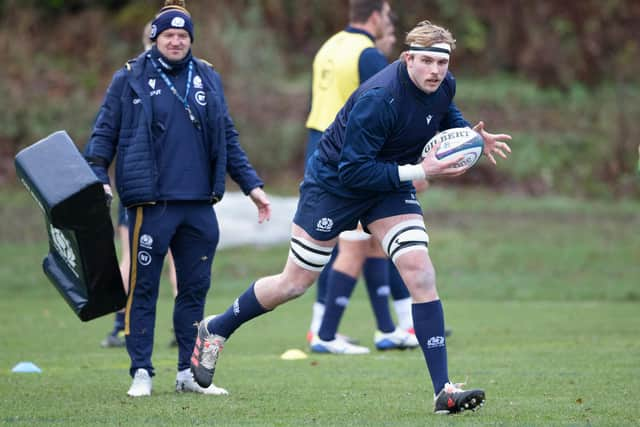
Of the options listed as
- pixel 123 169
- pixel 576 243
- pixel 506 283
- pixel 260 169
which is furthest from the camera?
pixel 260 169

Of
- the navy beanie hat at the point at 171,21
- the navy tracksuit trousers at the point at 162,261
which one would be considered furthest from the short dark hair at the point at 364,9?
the navy tracksuit trousers at the point at 162,261

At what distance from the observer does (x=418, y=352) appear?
9.55 meters

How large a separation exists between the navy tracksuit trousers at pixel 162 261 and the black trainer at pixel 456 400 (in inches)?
73.2

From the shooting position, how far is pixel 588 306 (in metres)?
13.1

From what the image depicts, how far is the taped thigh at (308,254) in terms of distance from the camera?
677 centimetres

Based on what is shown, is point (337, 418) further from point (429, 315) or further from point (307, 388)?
point (307, 388)

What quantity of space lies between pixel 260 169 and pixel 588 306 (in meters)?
11.6

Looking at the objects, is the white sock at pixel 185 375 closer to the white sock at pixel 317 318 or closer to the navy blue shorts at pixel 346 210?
the navy blue shorts at pixel 346 210

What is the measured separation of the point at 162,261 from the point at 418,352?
3.12 metres

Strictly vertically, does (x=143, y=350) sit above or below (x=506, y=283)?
above

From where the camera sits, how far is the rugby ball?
6359mm

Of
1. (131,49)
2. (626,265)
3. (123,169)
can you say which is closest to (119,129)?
(123,169)

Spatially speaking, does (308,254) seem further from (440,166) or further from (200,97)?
(200,97)

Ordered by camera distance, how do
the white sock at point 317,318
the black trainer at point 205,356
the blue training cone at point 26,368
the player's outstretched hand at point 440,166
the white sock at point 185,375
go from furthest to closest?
the white sock at point 317,318 → the blue training cone at point 26,368 → the white sock at point 185,375 → the black trainer at point 205,356 → the player's outstretched hand at point 440,166
